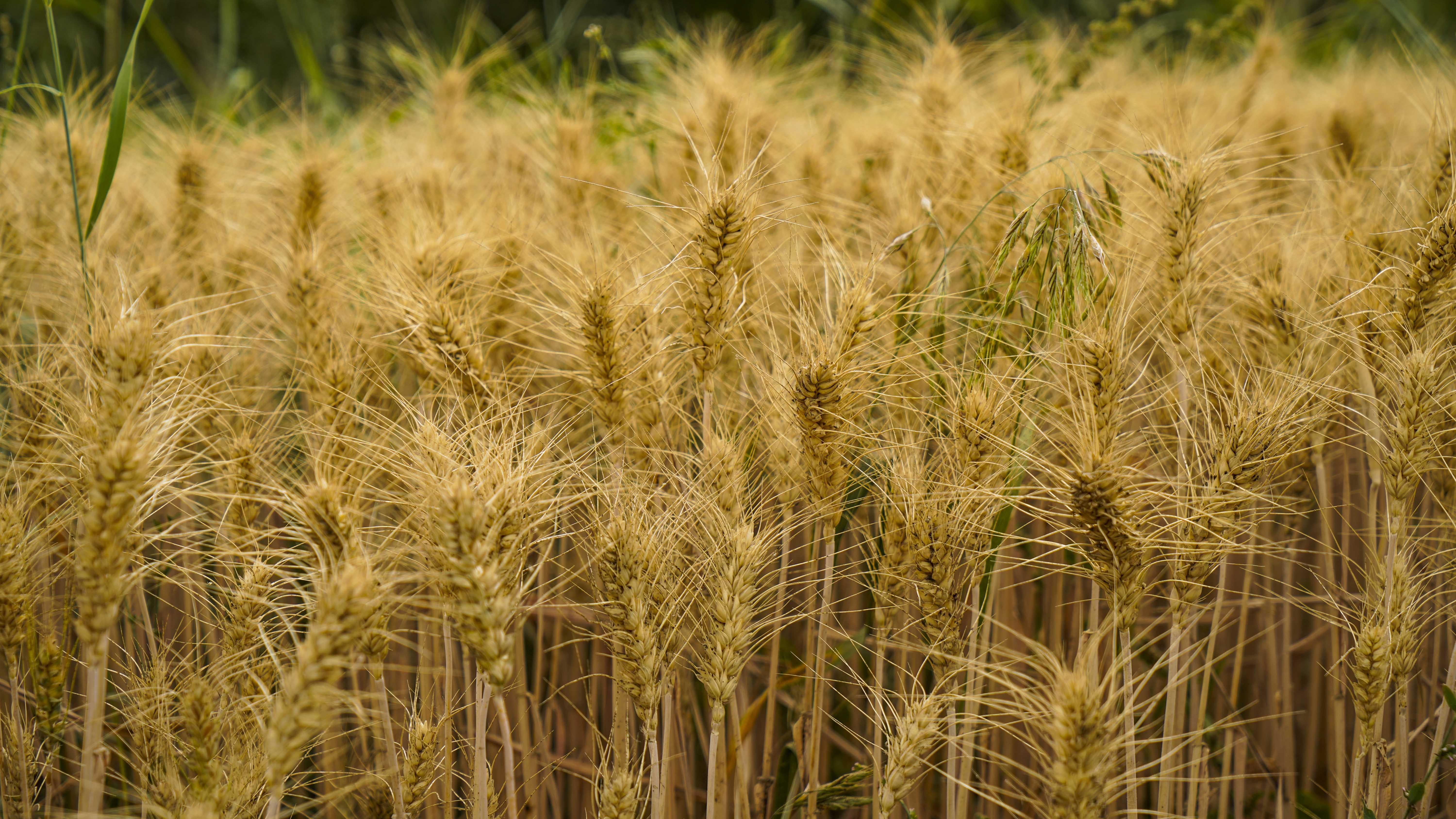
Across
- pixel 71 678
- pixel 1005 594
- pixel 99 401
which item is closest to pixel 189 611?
pixel 71 678

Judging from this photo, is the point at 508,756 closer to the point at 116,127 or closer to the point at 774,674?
the point at 774,674

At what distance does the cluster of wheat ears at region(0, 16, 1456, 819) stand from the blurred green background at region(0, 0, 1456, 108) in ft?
2.43

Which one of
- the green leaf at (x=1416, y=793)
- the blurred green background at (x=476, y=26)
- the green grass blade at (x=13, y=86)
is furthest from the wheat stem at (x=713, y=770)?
the blurred green background at (x=476, y=26)

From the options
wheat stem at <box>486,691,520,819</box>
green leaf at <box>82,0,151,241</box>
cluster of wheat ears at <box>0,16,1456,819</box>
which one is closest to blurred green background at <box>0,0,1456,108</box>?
cluster of wheat ears at <box>0,16,1456,819</box>

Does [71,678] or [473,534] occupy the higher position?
[473,534]

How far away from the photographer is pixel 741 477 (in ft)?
3.88

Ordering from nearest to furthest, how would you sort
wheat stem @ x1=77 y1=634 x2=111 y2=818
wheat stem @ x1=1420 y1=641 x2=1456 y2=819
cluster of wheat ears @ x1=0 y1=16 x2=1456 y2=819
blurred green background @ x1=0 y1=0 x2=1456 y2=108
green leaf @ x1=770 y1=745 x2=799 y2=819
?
1. wheat stem @ x1=77 y1=634 x2=111 y2=818
2. cluster of wheat ears @ x1=0 y1=16 x2=1456 y2=819
3. wheat stem @ x1=1420 y1=641 x2=1456 y2=819
4. green leaf @ x1=770 y1=745 x2=799 y2=819
5. blurred green background @ x1=0 y1=0 x2=1456 y2=108

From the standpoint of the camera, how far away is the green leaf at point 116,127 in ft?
3.63

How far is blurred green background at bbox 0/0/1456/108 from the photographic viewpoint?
2.99 meters

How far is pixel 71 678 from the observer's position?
152 centimetres

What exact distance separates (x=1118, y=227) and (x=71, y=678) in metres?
1.97

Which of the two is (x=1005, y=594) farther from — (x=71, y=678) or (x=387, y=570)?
(x=71, y=678)

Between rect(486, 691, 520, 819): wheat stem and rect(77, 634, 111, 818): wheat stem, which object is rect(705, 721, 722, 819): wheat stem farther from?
rect(77, 634, 111, 818): wheat stem

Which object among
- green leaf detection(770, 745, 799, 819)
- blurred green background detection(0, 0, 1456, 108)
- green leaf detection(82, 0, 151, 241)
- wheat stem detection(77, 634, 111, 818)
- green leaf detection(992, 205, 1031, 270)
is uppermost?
blurred green background detection(0, 0, 1456, 108)
